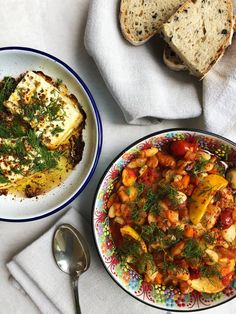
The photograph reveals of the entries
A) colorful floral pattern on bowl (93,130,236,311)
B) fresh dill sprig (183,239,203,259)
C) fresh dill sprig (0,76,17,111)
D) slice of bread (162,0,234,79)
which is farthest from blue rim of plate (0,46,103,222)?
fresh dill sprig (183,239,203,259)

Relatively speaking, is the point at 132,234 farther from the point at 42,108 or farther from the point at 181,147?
the point at 42,108

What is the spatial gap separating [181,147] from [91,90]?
0.76 meters

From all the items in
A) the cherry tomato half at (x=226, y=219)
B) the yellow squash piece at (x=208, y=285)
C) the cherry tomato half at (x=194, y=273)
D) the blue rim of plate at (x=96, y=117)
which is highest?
the blue rim of plate at (x=96, y=117)

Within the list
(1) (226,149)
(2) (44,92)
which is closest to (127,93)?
(2) (44,92)

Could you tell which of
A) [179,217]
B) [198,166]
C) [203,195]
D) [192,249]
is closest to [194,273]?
[192,249]

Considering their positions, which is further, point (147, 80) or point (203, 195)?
point (147, 80)

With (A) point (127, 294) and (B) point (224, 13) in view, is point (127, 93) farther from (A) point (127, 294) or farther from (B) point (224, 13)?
(A) point (127, 294)

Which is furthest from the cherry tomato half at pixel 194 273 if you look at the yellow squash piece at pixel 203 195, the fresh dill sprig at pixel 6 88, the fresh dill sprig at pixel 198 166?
the fresh dill sprig at pixel 6 88

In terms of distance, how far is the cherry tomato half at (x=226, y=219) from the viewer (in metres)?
2.67

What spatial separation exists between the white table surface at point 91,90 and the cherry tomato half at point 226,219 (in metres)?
0.61

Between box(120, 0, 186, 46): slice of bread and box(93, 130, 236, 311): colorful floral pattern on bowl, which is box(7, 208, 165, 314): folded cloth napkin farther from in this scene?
box(120, 0, 186, 46): slice of bread

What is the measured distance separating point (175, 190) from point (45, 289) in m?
1.16

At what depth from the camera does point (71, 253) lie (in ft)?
9.53

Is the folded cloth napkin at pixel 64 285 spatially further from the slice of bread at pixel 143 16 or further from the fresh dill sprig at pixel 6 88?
the slice of bread at pixel 143 16
